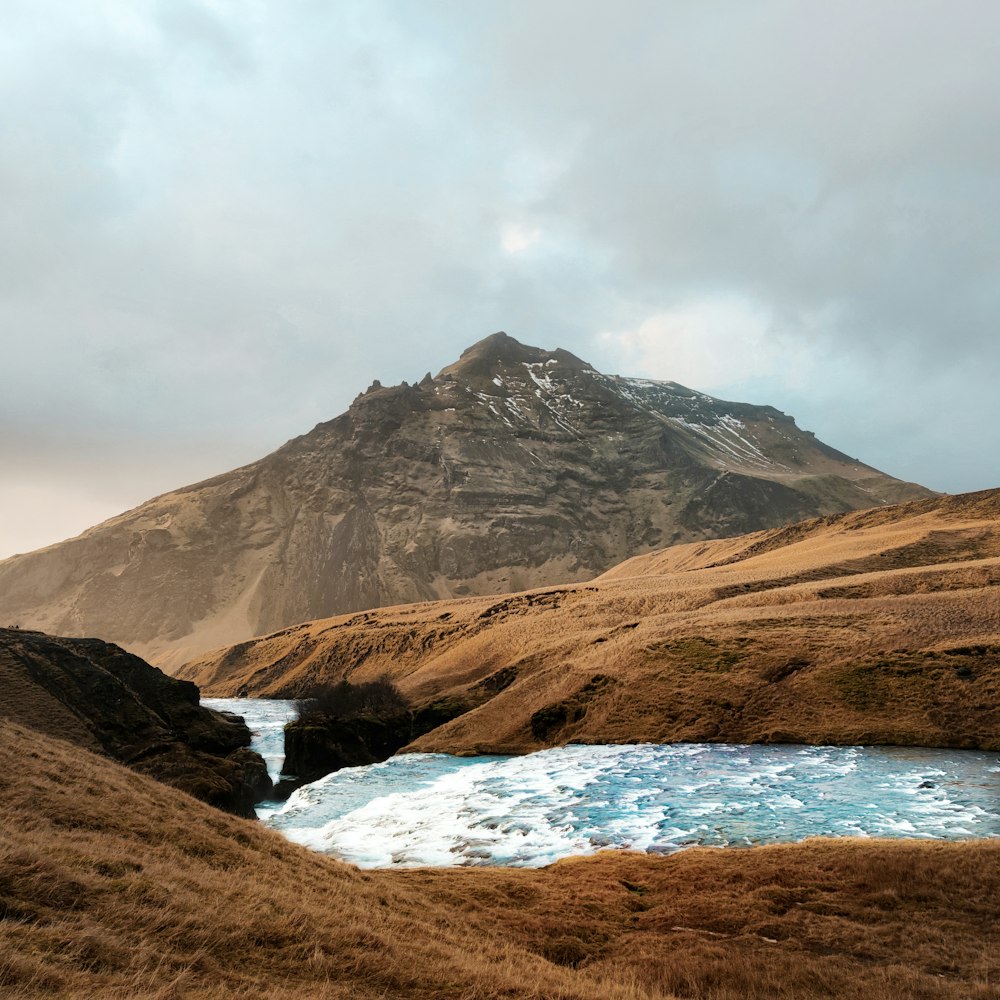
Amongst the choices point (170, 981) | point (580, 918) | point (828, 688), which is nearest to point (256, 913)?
point (170, 981)

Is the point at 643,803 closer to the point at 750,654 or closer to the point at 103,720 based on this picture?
the point at 750,654

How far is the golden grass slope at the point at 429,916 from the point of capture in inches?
409

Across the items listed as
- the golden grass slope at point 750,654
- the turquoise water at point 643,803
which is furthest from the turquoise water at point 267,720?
the turquoise water at point 643,803

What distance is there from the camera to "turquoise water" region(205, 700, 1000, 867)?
30.3 metres

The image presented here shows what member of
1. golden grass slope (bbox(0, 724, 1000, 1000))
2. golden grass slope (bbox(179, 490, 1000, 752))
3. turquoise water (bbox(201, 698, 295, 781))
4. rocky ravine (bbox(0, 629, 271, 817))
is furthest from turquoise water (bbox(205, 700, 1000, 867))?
turquoise water (bbox(201, 698, 295, 781))

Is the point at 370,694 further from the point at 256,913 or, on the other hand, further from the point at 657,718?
the point at 256,913

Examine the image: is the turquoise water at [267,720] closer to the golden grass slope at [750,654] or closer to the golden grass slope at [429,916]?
the golden grass slope at [750,654]

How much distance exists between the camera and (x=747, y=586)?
87.0 m

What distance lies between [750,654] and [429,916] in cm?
4882

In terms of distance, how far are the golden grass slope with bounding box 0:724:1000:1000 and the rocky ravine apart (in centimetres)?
1190

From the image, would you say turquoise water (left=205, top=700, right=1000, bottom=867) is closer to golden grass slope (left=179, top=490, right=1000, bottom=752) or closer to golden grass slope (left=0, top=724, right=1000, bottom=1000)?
golden grass slope (left=179, top=490, right=1000, bottom=752)

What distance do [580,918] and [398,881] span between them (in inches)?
246

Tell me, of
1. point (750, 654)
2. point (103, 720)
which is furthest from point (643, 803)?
point (103, 720)

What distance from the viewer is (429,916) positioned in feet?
55.7
